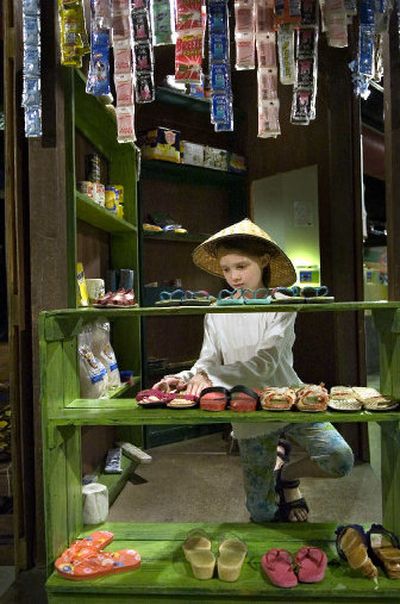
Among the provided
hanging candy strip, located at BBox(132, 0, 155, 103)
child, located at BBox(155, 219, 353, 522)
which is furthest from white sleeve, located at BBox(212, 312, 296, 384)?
hanging candy strip, located at BBox(132, 0, 155, 103)

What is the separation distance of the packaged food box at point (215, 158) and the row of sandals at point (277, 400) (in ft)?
8.50

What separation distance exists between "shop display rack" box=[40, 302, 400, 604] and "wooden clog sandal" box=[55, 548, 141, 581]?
0.02m

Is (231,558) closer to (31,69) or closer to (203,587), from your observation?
(203,587)

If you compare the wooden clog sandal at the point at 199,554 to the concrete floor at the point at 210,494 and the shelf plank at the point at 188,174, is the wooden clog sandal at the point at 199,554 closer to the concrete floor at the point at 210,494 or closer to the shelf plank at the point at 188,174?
the concrete floor at the point at 210,494

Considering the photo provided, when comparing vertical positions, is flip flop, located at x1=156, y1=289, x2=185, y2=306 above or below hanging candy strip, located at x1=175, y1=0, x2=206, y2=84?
below

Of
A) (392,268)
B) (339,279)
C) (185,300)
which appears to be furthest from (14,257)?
(339,279)

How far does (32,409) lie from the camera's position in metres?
2.15

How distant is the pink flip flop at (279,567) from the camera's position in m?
1.64

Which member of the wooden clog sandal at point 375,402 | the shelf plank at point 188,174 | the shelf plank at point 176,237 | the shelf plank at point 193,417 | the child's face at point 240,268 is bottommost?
the shelf plank at point 193,417

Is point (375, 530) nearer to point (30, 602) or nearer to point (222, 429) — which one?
point (30, 602)

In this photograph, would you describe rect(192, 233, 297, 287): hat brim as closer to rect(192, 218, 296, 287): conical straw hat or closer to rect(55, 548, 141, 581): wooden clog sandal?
rect(192, 218, 296, 287): conical straw hat

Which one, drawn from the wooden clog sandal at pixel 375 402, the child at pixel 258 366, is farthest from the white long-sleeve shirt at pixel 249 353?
the wooden clog sandal at pixel 375 402

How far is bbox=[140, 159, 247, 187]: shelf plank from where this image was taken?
384 cm

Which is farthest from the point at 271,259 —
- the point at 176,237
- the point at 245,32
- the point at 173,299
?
the point at 176,237
